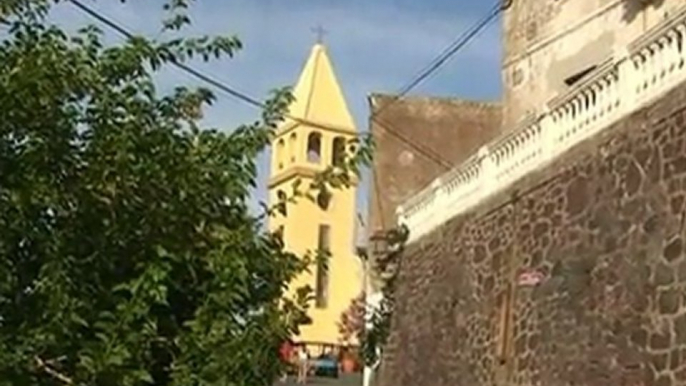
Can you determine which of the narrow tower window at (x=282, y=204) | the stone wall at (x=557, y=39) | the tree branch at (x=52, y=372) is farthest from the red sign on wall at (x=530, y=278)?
the tree branch at (x=52, y=372)

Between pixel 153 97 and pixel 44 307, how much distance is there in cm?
134

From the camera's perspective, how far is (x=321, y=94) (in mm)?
62375

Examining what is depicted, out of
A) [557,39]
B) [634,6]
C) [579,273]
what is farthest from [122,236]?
[557,39]

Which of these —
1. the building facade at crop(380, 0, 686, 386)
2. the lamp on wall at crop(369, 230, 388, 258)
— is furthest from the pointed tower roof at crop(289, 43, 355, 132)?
the building facade at crop(380, 0, 686, 386)

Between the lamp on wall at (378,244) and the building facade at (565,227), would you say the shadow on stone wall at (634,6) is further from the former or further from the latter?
the lamp on wall at (378,244)

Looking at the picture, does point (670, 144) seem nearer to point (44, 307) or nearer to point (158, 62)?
point (158, 62)

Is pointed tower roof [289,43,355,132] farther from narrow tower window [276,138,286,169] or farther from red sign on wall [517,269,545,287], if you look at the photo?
red sign on wall [517,269,545,287]

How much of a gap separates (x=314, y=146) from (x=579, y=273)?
4224cm

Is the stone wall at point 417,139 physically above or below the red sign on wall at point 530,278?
above

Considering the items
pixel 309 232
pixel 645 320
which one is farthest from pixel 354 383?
pixel 309 232

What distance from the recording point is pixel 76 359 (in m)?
6.55

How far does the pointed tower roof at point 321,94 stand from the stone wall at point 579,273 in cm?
3808

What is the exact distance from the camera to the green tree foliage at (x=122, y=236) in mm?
6543

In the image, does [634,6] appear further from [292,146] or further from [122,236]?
[292,146]
